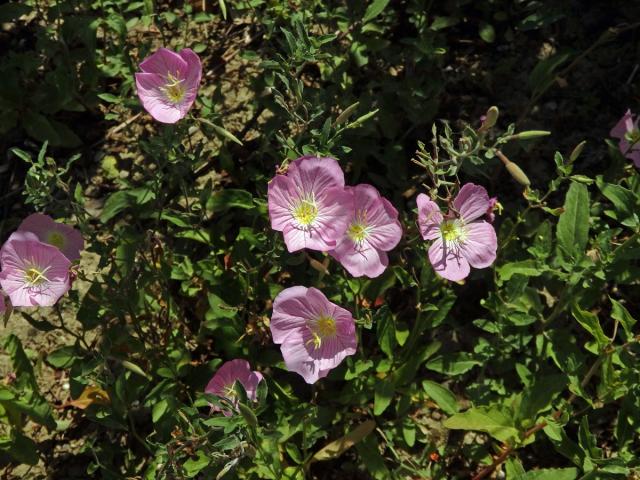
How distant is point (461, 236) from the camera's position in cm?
218

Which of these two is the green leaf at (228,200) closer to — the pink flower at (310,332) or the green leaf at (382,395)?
the pink flower at (310,332)

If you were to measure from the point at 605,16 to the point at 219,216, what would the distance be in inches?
76.9

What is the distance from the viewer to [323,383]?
2617mm

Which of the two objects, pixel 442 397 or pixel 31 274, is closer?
pixel 31 274

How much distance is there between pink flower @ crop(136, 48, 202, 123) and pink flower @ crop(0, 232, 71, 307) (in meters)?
0.56

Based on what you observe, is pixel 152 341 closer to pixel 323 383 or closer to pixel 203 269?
pixel 203 269

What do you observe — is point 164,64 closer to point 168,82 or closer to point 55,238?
point 168,82

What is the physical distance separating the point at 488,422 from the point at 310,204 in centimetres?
97

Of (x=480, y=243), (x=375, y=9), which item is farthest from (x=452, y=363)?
(x=375, y=9)

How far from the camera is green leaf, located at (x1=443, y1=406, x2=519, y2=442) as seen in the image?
7.64 feet

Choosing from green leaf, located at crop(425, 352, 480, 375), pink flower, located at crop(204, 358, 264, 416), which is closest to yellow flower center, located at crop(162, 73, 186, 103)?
pink flower, located at crop(204, 358, 264, 416)

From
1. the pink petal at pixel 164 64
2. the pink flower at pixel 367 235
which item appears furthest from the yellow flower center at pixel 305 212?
the pink petal at pixel 164 64

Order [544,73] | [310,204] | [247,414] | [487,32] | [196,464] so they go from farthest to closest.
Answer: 1. [487,32]
2. [544,73]
3. [196,464]
4. [310,204]
5. [247,414]

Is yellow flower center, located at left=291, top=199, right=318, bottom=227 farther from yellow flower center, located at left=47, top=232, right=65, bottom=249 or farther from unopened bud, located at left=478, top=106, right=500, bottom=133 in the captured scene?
yellow flower center, located at left=47, top=232, right=65, bottom=249
